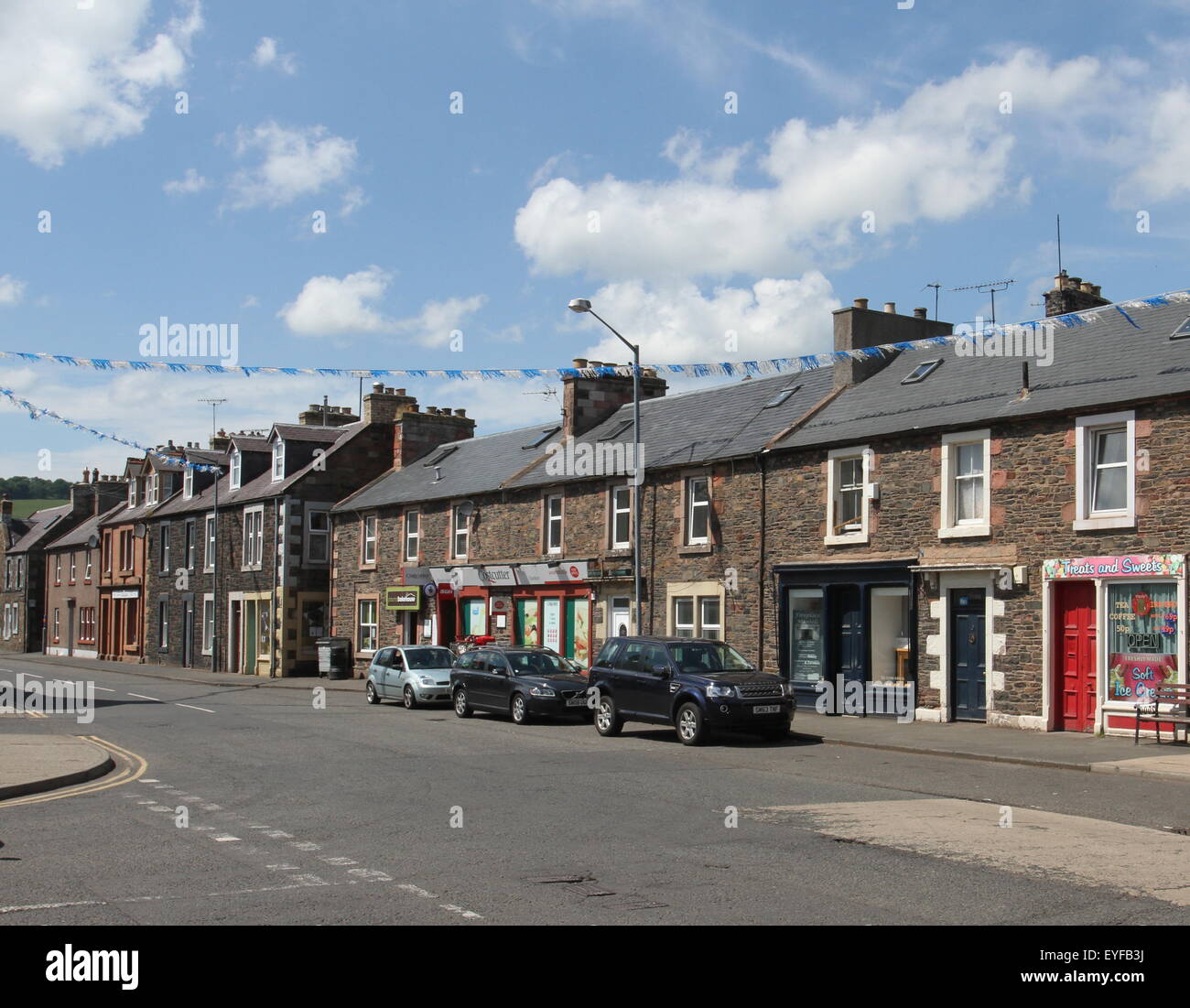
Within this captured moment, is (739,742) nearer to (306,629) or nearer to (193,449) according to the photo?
(306,629)

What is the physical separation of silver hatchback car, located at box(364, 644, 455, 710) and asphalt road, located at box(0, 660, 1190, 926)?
8.99 metres

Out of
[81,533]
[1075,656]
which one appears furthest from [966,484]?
[81,533]


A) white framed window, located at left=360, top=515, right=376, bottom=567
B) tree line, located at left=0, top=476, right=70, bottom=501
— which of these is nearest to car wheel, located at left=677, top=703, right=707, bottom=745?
white framed window, located at left=360, top=515, right=376, bottom=567

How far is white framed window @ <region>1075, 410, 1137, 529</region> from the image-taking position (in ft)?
66.9

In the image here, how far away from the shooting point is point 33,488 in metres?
131

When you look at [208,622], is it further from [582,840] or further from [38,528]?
[582,840]

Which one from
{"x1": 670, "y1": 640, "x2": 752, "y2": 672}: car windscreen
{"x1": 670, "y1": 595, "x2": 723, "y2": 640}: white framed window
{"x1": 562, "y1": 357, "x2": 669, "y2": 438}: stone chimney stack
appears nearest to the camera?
{"x1": 670, "y1": 640, "x2": 752, "y2": 672}: car windscreen

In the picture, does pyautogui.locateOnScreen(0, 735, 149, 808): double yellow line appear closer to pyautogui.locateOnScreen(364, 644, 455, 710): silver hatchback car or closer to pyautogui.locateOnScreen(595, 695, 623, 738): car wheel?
pyautogui.locateOnScreen(595, 695, 623, 738): car wheel

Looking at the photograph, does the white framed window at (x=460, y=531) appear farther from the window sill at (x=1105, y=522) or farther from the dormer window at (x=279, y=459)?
the window sill at (x=1105, y=522)

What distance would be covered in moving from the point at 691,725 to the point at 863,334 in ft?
39.7

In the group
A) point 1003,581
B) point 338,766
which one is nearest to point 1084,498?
point 1003,581

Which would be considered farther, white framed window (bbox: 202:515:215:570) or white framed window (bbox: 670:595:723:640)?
white framed window (bbox: 202:515:215:570)

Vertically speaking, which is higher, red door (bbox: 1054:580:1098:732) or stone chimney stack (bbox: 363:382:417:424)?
stone chimney stack (bbox: 363:382:417:424)

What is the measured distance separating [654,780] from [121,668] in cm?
4188
